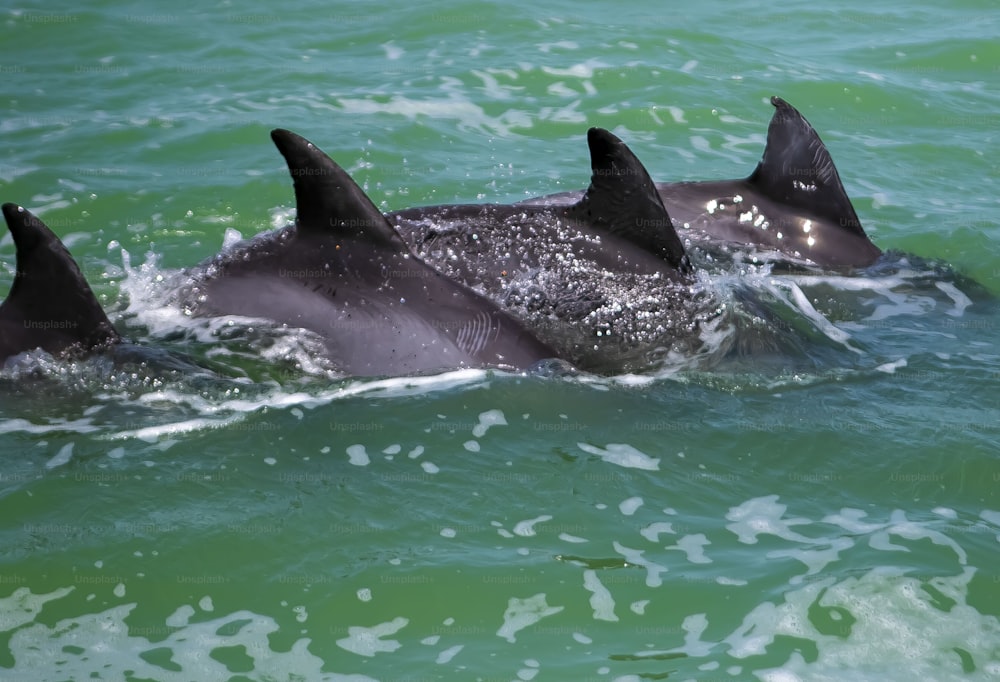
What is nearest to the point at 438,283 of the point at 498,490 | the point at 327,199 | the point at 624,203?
the point at 327,199

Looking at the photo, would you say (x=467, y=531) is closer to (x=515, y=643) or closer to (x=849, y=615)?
(x=515, y=643)

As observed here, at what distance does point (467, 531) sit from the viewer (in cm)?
562

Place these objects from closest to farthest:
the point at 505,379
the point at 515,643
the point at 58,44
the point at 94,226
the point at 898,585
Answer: the point at 515,643 < the point at 898,585 < the point at 505,379 < the point at 94,226 < the point at 58,44

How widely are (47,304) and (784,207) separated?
5074 mm

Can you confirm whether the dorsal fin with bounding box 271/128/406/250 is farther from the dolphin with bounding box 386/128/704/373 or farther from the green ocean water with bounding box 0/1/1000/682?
the green ocean water with bounding box 0/1/1000/682

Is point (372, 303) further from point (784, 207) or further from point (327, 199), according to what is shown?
point (784, 207)

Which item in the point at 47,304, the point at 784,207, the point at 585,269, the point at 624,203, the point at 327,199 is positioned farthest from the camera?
the point at 784,207

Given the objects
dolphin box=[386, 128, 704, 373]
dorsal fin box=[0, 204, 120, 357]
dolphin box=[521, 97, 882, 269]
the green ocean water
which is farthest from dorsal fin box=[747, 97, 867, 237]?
dorsal fin box=[0, 204, 120, 357]

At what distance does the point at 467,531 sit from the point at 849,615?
5.33 ft

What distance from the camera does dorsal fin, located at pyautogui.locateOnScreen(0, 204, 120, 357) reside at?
6371 mm

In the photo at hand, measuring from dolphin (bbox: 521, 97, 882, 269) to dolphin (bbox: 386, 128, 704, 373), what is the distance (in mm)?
1560

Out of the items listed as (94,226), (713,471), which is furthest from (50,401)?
(94,226)

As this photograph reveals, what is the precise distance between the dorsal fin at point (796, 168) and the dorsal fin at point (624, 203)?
76.3 inches

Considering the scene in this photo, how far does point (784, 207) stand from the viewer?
913 centimetres
